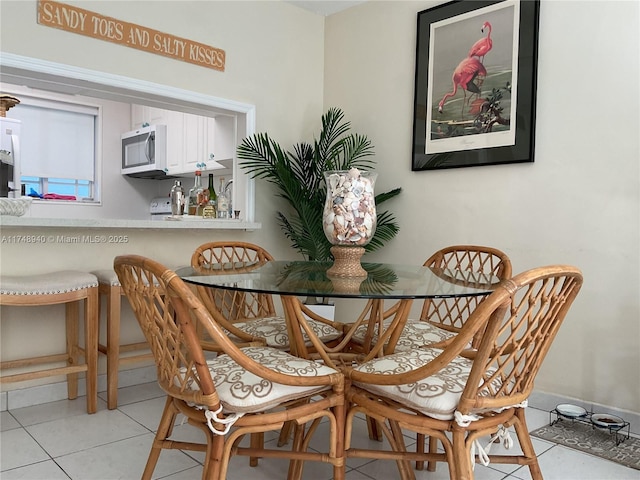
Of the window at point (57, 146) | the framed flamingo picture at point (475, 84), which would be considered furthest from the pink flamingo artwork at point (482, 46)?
the window at point (57, 146)

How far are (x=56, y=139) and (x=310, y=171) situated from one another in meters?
3.32

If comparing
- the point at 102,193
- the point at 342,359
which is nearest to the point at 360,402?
the point at 342,359

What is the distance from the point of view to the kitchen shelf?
2.47 m

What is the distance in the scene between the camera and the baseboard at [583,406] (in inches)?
104

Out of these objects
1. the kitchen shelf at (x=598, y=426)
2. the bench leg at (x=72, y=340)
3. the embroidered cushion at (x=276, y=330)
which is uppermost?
the embroidered cushion at (x=276, y=330)

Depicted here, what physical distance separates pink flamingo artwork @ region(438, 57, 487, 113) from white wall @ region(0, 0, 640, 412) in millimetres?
370

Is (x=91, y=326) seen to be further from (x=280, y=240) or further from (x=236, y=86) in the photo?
(x=236, y=86)

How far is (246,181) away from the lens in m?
3.76

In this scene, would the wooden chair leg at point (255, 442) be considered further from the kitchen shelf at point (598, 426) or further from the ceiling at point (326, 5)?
the ceiling at point (326, 5)

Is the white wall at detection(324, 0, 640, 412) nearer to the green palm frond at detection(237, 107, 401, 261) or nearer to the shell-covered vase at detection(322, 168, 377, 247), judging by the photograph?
the green palm frond at detection(237, 107, 401, 261)

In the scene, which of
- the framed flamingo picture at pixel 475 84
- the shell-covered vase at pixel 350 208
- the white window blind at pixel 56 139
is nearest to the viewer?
the shell-covered vase at pixel 350 208

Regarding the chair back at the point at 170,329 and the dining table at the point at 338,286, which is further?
the dining table at the point at 338,286

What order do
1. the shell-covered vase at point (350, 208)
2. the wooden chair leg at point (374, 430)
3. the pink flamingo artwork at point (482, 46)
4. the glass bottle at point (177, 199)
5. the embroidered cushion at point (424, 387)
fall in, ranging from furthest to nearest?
the glass bottle at point (177, 199)
the pink flamingo artwork at point (482, 46)
the wooden chair leg at point (374, 430)
the shell-covered vase at point (350, 208)
the embroidered cushion at point (424, 387)

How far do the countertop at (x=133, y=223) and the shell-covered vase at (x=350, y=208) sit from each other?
56.5 inches
